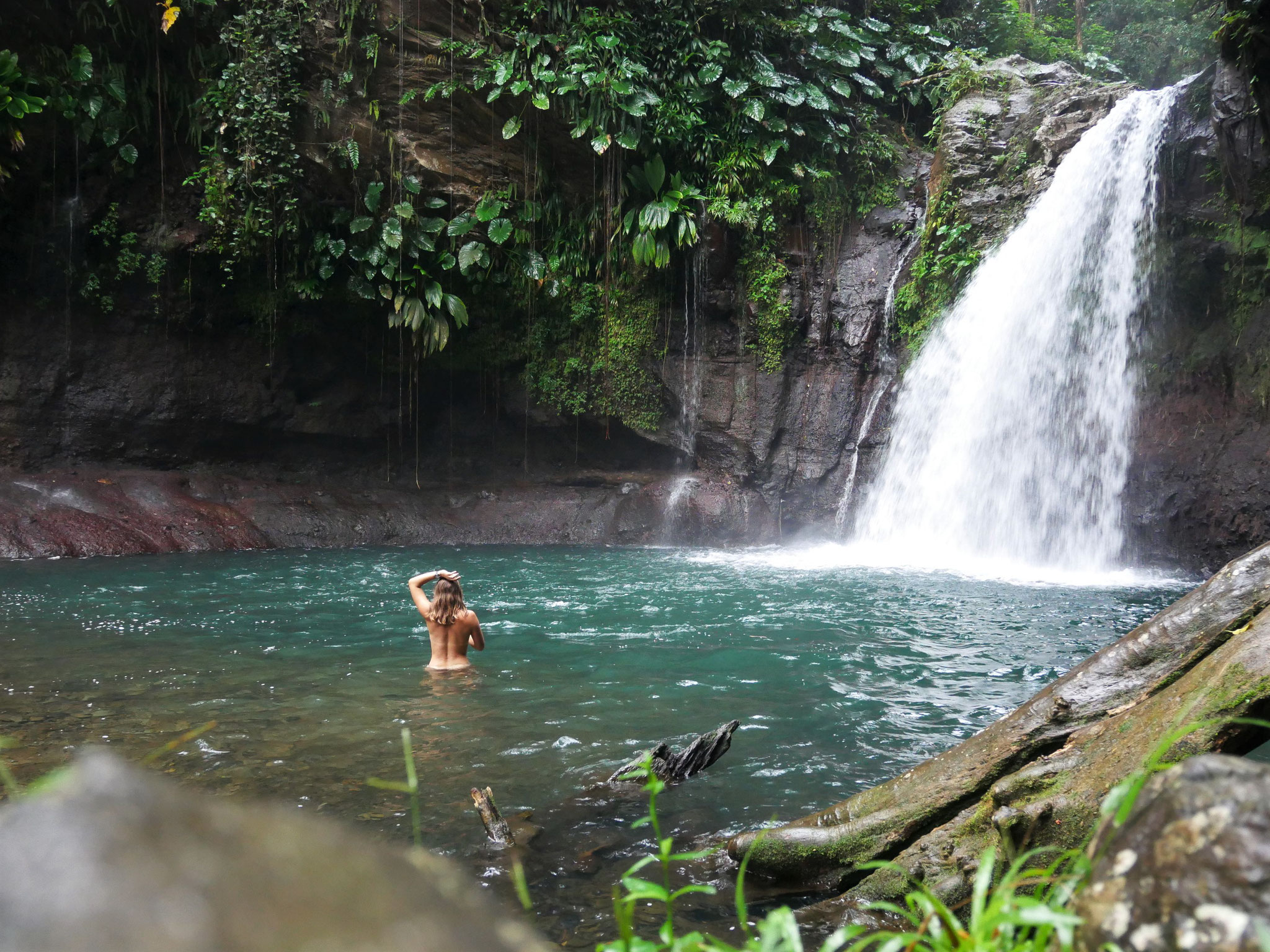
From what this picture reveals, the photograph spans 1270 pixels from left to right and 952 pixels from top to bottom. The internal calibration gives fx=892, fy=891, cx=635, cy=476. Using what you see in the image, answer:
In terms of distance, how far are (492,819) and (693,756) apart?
119 cm

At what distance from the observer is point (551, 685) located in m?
6.32

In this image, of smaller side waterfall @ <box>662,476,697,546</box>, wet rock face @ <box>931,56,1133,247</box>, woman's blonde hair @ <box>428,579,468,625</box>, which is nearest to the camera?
woman's blonde hair @ <box>428,579,468,625</box>

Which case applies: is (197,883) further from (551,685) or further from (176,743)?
(551,685)

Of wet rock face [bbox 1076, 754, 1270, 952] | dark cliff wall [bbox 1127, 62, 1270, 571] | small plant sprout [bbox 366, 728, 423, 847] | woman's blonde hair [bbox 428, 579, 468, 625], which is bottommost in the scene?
woman's blonde hair [bbox 428, 579, 468, 625]

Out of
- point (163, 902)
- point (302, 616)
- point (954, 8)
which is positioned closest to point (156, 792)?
point (163, 902)

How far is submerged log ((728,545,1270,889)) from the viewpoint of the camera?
3.07m

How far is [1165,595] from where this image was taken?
9.48 metres

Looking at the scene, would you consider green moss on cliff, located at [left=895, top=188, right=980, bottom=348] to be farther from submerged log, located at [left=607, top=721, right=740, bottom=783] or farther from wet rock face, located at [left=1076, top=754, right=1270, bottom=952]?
wet rock face, located at [left=1076, top=754, right=1270, bottom=952]

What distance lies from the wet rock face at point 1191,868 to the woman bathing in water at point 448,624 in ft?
18.1

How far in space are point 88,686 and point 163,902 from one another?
6.14m

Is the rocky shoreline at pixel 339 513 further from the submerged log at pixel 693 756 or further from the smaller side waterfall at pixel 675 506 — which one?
the submerged log at pixel 693 756

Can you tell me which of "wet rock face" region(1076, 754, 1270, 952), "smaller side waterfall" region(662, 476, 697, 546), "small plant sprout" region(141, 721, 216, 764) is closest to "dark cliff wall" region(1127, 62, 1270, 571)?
"smaller side waterfall" region(662, 476, 697, 546)

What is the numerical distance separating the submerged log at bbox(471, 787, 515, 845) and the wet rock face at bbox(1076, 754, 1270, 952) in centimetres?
272

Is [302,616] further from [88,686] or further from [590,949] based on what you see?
[590,949]
